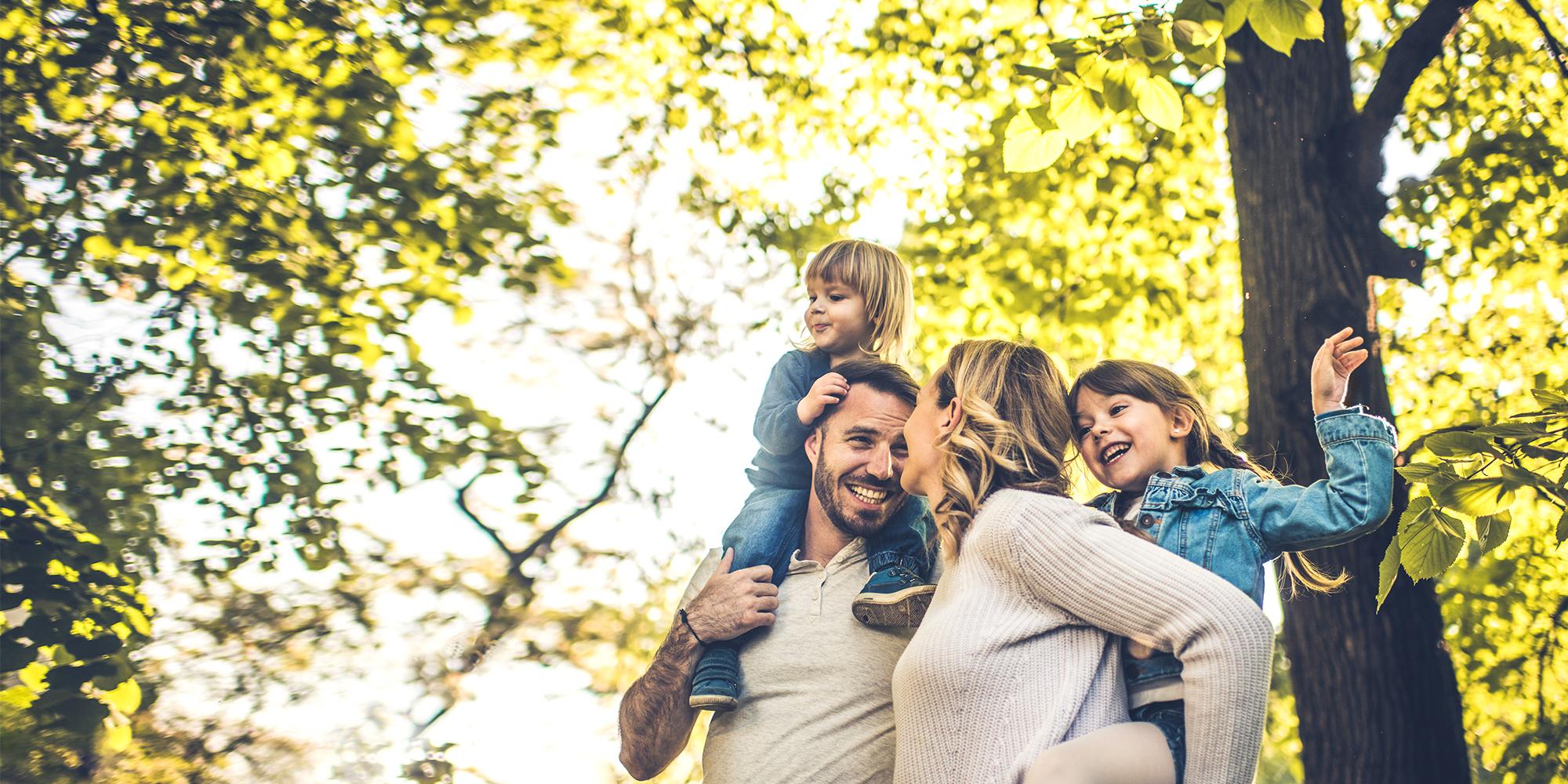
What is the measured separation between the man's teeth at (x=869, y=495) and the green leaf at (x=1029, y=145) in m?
1.02

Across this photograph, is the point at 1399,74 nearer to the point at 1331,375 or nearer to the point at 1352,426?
the point at 1331,375

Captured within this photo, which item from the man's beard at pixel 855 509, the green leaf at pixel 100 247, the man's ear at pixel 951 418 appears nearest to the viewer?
the man's ear at pixel 951 418

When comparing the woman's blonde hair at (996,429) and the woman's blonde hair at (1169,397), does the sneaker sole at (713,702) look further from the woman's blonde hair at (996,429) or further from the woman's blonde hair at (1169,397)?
the woman's blonde hair at (1169,397)

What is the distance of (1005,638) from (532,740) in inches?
401

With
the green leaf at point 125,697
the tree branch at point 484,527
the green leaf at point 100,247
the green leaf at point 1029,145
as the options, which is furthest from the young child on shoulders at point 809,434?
the tree branch at point 484,527

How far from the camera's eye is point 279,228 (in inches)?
277

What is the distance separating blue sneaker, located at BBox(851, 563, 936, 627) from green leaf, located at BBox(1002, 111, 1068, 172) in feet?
4.08

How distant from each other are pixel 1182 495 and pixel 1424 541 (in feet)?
1.82

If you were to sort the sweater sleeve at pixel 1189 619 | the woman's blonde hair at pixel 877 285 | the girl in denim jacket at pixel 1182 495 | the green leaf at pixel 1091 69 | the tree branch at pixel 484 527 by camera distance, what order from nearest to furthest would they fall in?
the sweater sleeve at pixel 1189 619 < the girl in denim jacket at pixel 1182 495 < the green leaf at pixel 1091 69 < the woman's blonde hair at pixel 877 285 < the tree branch at pixel 484 527

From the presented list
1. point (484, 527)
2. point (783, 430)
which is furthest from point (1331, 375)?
point (484, 527)

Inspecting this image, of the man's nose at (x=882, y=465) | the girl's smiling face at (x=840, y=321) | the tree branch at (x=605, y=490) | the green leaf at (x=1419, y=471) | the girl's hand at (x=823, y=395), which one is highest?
the tree branch at (x=605, y=490)

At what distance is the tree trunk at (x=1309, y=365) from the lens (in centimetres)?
402

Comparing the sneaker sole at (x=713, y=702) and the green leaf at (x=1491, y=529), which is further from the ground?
the green leaf at (x=1491, y=529)

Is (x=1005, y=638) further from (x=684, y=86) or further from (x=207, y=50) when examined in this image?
(x=684, y=86)
